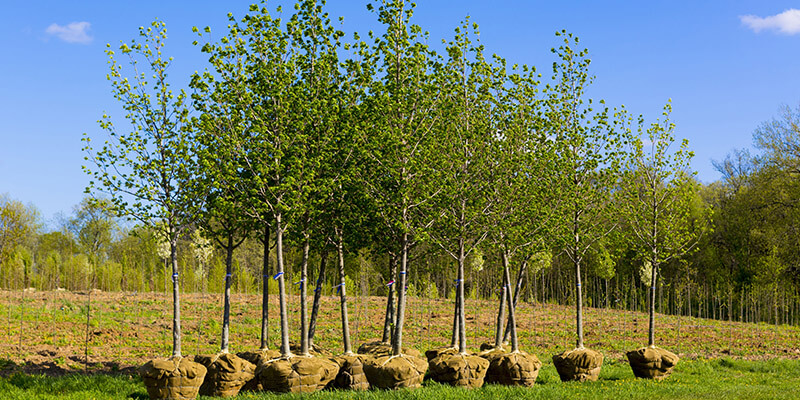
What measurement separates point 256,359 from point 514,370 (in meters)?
5.31

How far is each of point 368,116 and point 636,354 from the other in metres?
8.28

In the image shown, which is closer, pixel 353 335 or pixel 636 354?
pixel 636 354

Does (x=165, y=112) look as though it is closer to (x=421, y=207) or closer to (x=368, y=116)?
(x=368, y=116)

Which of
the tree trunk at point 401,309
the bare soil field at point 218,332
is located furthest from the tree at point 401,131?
the bare soil field at point 218,332

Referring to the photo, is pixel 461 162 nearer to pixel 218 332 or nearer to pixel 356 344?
pixel 356 344

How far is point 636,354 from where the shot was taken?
52.1 feet

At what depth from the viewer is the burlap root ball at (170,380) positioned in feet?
40.1

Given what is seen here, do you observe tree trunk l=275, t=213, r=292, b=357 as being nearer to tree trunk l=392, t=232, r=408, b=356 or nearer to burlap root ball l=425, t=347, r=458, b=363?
tree trunk l=392, t=232, r=408, b=356

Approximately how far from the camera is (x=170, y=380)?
40.1 feet

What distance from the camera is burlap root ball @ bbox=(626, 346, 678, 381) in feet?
51.5

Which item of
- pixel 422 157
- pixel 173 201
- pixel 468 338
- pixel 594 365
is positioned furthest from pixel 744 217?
pixel 173 201

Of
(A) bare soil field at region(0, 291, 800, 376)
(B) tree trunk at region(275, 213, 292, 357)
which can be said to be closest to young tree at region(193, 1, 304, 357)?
(B) tree trunk at region(275, 213, 292, 357)

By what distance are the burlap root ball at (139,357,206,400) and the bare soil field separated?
15.1ft

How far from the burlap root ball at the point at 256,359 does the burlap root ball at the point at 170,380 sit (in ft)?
3.93
